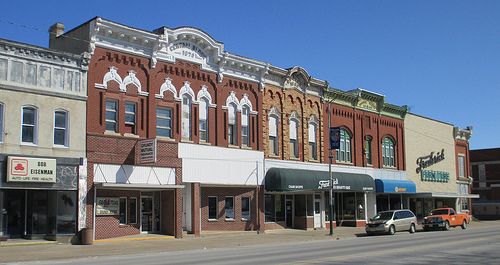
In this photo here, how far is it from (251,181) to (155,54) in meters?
9.93

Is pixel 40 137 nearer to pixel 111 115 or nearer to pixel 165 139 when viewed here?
pixel 111 115

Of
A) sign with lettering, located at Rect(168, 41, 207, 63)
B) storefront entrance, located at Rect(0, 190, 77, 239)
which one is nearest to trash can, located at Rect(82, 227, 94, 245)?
storefront entrance, located at Rect(0, 190, 77, 239)

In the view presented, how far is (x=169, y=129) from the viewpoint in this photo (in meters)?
31.5

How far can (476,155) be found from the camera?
85188mm

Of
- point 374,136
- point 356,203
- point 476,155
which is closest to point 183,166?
point 356,203

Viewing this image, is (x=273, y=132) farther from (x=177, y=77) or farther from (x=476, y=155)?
(x=476, y=155)

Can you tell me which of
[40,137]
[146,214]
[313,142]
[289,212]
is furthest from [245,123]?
[40,137]

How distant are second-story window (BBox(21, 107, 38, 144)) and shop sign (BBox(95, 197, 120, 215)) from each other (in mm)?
4485

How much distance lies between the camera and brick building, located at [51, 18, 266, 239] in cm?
2828

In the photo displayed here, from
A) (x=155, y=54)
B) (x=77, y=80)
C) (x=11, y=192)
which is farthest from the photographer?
(x=155, y=54)

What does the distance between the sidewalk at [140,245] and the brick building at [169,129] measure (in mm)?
982

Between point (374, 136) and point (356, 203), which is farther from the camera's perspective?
point (374, 136)

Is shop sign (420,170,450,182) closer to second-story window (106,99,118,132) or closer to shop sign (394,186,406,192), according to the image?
shop sign (394,186,406,192)

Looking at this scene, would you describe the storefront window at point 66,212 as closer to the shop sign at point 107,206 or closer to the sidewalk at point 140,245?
the sidewalk at point 140,245
